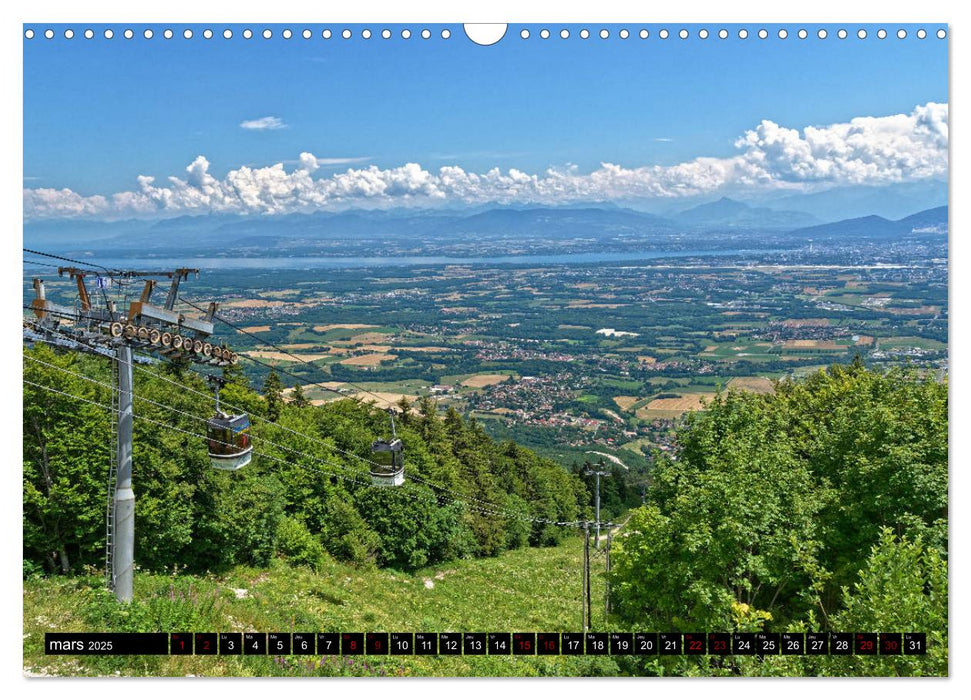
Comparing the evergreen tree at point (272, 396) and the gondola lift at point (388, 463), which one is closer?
the gondola lift at point (388, 463)

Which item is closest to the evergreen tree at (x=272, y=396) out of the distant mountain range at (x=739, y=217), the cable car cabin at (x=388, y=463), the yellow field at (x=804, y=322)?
the cable car cabin at (x=388, y=463)

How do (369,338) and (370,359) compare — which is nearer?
(369,338)

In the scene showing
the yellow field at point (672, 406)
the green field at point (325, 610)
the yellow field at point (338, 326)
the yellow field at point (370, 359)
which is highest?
the yellow field at point (338, 326)

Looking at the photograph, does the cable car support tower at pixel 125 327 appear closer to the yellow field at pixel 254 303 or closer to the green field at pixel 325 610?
the green field at pixel 325 610

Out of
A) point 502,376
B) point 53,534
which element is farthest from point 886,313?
point 53,534

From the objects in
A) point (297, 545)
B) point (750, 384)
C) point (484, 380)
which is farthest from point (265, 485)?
point (750, 384)

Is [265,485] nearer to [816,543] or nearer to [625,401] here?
[625,401]
